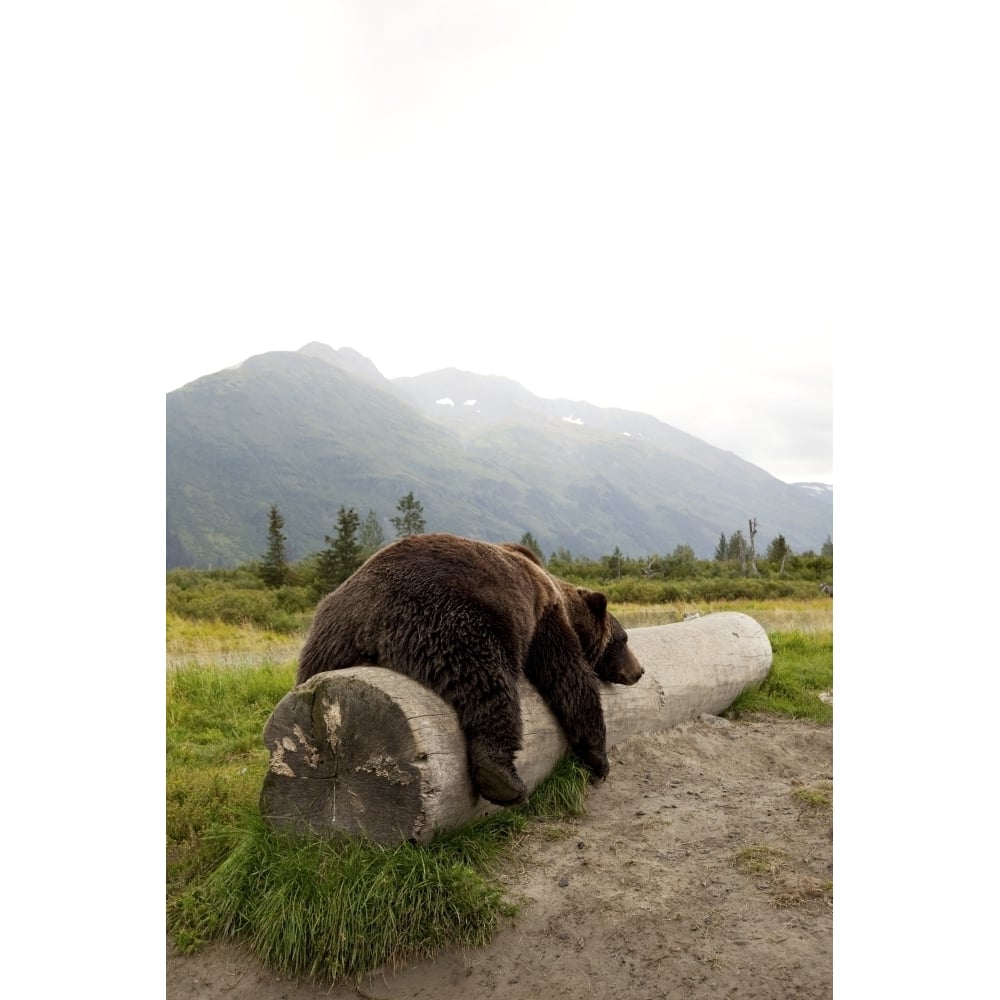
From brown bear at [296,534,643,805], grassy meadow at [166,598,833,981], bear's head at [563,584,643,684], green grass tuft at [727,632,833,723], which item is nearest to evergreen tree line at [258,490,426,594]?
green grass tuft at [727,632,833,723]

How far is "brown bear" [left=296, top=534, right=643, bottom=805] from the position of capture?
353cm

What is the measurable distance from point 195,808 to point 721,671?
429 cm

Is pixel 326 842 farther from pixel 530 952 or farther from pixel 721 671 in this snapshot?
pixel 721 671

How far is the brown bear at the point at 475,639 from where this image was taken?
3529 mm

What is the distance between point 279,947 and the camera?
291 centimetres

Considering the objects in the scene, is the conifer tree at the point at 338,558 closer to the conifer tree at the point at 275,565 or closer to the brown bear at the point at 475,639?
the conifer tree at the point at 275,565

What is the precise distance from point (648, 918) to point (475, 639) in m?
1.38

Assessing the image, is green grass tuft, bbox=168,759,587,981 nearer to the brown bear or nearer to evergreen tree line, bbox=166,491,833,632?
the brown bear

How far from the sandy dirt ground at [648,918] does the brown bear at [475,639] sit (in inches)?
18.8

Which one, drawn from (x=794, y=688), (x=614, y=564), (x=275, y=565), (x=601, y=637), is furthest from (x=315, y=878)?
(x=614, y=564)

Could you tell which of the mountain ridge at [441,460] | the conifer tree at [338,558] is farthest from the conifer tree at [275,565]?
the mountain ridge at [441,460]

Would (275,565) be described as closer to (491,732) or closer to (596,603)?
(596,603)

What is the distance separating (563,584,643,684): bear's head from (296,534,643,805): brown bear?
265 millimetres

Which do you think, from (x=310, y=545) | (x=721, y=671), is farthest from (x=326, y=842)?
(x=310, y=545)
